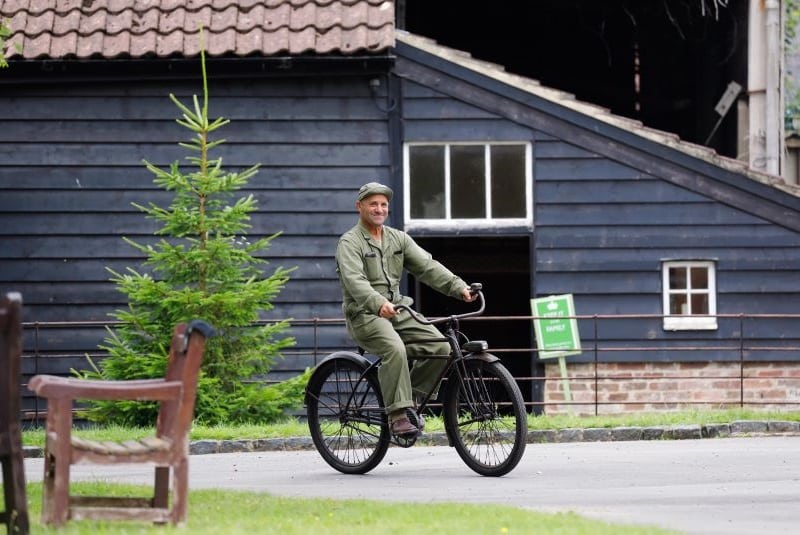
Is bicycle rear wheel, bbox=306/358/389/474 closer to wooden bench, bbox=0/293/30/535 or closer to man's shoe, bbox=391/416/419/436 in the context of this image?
man's shoe, bbox=391/416/419/436

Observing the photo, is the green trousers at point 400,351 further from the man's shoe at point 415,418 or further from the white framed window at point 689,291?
the white framed window at point 689,291

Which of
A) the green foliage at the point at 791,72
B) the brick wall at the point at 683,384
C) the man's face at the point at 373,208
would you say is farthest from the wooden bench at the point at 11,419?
the green foliage at the point at 791,72

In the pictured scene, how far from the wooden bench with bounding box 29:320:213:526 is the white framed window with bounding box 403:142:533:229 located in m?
11.3

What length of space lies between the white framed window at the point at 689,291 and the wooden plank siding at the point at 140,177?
3.56 meters

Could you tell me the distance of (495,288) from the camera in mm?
25250

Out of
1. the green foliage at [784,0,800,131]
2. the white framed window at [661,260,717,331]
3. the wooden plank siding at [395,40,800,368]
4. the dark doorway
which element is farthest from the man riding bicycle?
the green foliage at [784,0,800,131]

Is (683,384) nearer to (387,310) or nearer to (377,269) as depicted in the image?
(377,269)

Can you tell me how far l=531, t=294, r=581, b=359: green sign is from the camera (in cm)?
1783

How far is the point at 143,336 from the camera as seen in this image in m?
15.1

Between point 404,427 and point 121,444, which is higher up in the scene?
point 121,444

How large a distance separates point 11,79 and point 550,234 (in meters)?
6.42

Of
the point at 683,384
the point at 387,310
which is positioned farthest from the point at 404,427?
the point at 683,384

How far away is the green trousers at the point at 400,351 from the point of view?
1023 cm

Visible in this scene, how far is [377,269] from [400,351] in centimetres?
63
